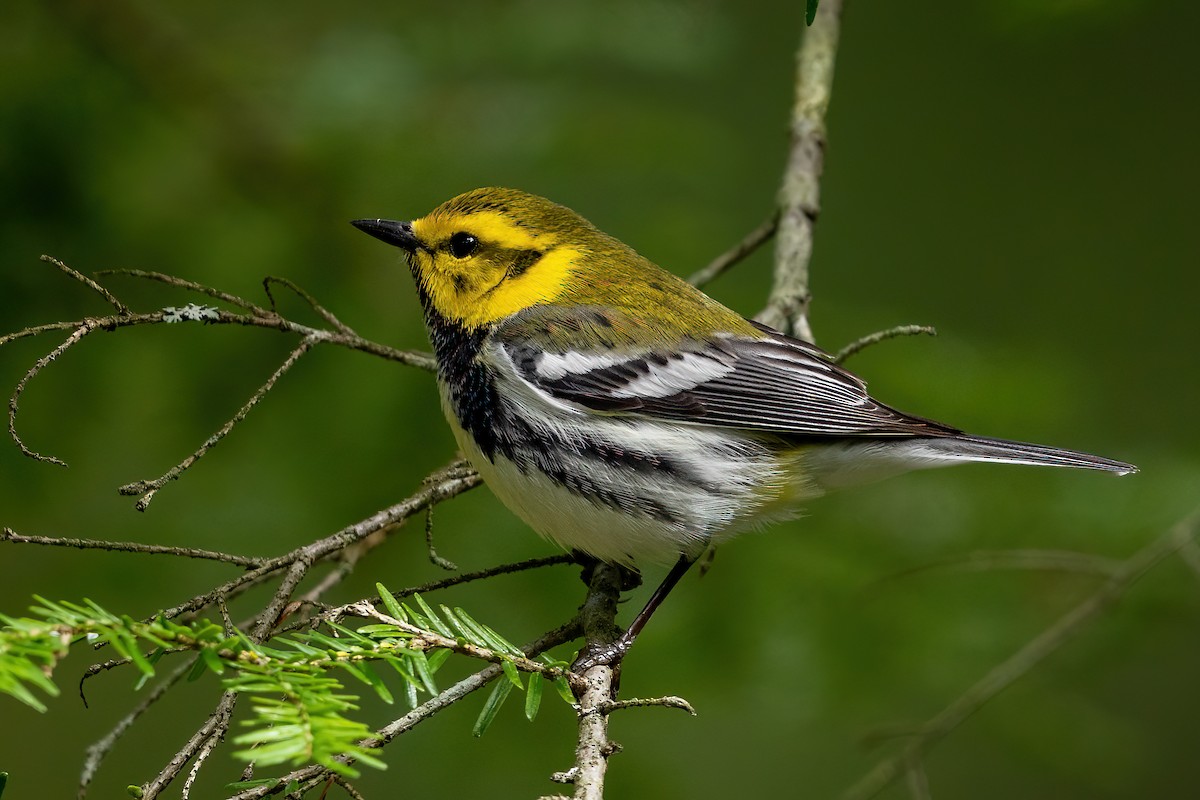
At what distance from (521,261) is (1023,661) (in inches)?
77.5

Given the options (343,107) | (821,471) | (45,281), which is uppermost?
(343,107)

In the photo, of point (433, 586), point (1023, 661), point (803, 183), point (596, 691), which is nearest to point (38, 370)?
point (433, 586)

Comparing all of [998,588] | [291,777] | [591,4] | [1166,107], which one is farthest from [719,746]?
[1166,107]

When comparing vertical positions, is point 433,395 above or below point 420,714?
above

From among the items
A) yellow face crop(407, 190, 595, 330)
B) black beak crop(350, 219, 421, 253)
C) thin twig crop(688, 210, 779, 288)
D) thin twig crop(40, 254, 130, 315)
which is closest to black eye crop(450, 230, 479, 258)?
yellow face crop(407, 190, 595, 330)

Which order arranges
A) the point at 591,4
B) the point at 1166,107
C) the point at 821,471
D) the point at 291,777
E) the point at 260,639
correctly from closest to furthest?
the point at 291,777 < the point at 260,639 < the point at 821,471 < the point at 591,4 < the point at 1166,107

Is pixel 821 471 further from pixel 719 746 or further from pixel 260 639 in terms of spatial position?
pixel 719 746

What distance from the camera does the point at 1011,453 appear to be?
116 inches

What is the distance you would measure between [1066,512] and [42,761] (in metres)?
4.27

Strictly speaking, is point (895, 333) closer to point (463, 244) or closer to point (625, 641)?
point (625, 641)

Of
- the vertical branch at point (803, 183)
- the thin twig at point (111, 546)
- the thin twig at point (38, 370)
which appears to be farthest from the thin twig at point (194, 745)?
the vertical branch at point (803, 183)

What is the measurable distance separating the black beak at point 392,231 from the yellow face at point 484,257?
2 centimetres

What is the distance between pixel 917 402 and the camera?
12.7 ft

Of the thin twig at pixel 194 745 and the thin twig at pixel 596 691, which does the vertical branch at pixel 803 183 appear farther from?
the thin twig at pixel 194 745
